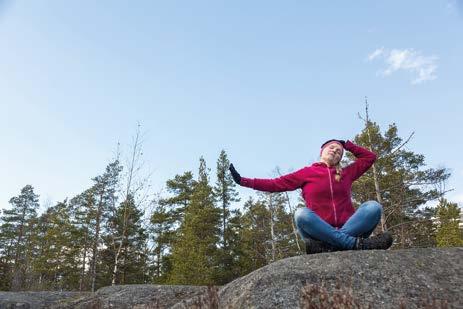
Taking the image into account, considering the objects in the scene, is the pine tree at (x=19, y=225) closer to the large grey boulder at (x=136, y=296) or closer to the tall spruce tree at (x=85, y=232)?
the tall spruce tree at (x=85, y=232)

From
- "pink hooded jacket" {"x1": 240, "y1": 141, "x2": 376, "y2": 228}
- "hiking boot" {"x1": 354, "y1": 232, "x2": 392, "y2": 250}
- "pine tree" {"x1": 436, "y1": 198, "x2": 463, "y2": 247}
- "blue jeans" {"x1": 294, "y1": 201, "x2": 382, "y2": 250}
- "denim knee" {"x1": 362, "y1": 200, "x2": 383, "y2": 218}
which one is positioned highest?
"pine tree" {"x1": 436, "y1": 198, "x2": 463, "y2": 247}

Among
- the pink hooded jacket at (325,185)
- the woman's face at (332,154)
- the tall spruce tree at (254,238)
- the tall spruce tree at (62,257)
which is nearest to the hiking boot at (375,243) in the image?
the pink hooded jacket at (325,185)

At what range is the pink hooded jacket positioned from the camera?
16.8 ft

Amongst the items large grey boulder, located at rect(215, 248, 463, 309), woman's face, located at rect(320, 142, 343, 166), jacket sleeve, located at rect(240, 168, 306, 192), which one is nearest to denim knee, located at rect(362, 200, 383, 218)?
large grey boulder, located at rect(215, 248, 463, 309)

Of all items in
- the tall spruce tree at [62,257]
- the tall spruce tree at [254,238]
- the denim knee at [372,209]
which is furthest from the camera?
the tall spruce tree at [62,257]

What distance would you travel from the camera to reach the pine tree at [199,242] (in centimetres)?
2239

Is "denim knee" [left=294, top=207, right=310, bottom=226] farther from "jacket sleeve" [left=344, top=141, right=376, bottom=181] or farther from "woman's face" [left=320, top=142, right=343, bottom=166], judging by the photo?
"jacket sleeve" [left=344, top=141, right=376, bottom=181]

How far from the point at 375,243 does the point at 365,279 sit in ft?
2.88

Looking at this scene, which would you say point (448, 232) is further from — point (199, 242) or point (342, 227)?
point (342, 227)

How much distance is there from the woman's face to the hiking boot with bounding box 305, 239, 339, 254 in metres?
1.20

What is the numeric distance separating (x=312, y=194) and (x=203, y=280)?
18.2 m

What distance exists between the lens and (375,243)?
4.44 meters

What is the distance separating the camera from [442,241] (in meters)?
21.5

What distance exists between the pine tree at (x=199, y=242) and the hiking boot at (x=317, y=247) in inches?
709
